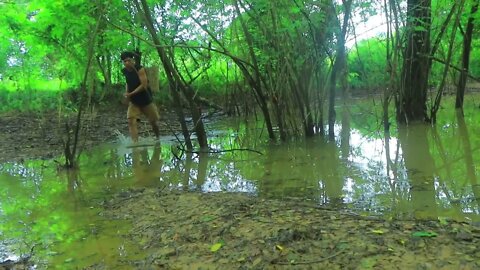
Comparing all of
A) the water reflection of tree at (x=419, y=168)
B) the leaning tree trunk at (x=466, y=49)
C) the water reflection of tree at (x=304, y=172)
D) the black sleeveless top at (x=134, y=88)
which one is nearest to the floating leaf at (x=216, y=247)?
the water reflection of tree at (x=304, y=172)

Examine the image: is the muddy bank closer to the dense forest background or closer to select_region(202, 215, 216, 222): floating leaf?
select_region(202, 215, 216, 222): floating leaf

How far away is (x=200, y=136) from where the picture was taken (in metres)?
7.91

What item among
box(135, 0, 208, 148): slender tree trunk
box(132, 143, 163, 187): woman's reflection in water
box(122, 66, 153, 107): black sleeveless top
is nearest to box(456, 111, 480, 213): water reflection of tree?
box(132, 143, 163, 187): woman's reflection in water

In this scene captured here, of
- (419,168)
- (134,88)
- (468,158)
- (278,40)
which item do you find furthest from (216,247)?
(134,88)

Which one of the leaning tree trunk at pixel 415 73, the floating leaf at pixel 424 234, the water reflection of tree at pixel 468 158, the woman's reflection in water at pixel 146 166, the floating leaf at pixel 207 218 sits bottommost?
the water reflection of tree at pixel 468 158

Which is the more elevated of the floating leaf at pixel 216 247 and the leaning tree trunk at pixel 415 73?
the leaning tree trunk at pixel 415 73

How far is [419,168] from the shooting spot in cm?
565

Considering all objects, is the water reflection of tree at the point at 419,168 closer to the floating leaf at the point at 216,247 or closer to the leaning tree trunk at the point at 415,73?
the leaning tree trunk at the point at 415,73

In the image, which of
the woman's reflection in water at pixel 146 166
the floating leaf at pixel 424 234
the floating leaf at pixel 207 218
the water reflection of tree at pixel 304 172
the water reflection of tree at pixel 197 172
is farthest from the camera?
the woman's reflection in water at pixel 146 166

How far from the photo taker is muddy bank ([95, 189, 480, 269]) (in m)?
2.85

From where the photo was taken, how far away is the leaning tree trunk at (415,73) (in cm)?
858

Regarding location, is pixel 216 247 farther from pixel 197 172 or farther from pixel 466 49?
pixel 466 49

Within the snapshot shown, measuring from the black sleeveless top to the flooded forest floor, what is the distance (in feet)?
14.6

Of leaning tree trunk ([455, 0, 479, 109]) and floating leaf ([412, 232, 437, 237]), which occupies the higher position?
leaning tree trunk ([455, 0, 479, 109])
